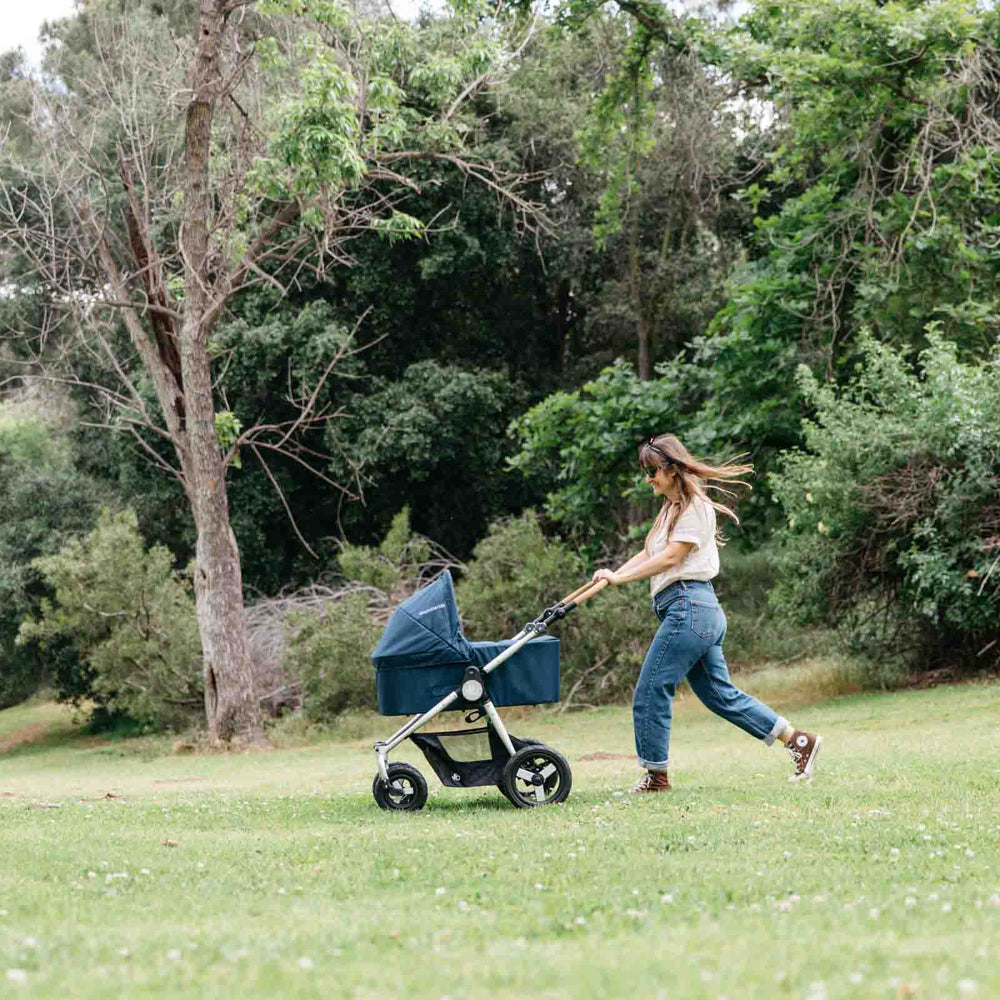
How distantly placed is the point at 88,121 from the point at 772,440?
14.0 m

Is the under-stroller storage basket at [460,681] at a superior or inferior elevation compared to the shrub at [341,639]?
superior

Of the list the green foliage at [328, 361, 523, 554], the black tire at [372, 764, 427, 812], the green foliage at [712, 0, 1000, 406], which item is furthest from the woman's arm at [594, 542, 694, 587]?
the green foliage at [328, 361, 523, 554]

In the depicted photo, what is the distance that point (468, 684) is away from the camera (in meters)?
7.56

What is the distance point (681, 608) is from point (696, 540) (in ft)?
1.36

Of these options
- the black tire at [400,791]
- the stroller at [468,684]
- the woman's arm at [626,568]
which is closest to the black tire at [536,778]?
the stroller at [468,684]

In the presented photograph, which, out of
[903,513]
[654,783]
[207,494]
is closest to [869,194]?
[903,513]

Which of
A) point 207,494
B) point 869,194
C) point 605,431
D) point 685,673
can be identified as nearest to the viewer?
point 685,673

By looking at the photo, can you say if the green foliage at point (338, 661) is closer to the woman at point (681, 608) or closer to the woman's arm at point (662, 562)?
the woman at point (681, 608)

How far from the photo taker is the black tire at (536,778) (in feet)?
25.2

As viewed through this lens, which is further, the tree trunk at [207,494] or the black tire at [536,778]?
the tree trunk at [207,494]

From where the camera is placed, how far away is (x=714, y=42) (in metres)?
18.3

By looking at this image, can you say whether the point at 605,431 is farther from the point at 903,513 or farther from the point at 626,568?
the point at 626,568

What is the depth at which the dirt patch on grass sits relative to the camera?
3092 centimetres

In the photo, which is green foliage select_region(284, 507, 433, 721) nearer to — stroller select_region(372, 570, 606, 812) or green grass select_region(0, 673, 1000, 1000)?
green grass select_region(0, 673, 1000, 1000)
